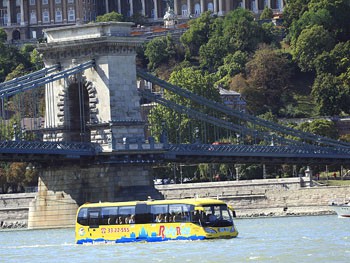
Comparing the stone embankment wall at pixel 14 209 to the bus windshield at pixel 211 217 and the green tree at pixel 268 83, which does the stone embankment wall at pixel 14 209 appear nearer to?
the bus windshield at pixel 211 217

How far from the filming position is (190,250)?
7356 centimetres

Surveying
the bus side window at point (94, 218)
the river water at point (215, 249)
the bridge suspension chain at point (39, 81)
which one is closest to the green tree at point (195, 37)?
the bridge suspension chain at point (39, 81)

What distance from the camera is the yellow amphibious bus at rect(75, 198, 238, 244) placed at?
259 feet

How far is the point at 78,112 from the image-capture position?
104 m

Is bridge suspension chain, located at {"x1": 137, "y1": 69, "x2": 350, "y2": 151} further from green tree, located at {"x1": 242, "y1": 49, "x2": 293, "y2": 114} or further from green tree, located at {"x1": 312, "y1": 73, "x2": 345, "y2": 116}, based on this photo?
green tree, located at {"x1": 242, "y1": 49, "x2": 293, "y2": 114}

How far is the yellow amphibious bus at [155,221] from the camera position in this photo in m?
79.0

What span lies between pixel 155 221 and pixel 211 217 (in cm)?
258

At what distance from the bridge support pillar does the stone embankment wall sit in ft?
48.9

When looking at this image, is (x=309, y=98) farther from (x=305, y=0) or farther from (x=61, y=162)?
(x=61, y=162)

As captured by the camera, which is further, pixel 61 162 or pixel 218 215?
pixel 61 162

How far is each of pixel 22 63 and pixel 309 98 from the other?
37.1 meters

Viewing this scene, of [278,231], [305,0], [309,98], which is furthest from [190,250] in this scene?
[305,0]

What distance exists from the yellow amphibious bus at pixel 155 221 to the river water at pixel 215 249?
2.56ft

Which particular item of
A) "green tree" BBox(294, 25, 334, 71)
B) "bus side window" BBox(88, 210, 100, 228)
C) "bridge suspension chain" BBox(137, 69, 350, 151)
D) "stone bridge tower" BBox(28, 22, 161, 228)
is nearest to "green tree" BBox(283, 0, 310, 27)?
"green tree" BBox(294, 25, 334, 71)
